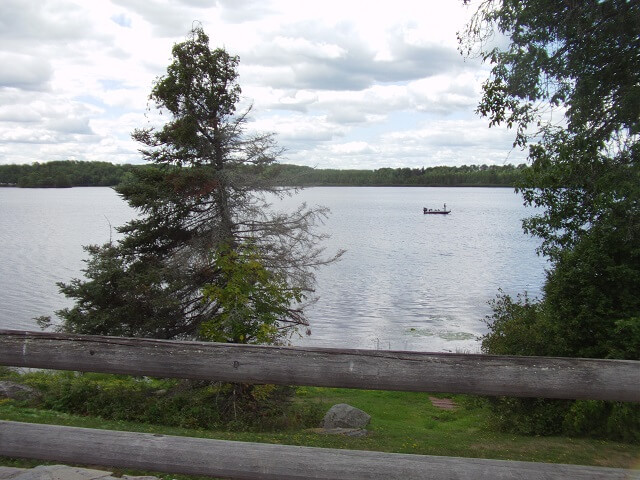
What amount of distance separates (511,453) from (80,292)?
1429 centimetres

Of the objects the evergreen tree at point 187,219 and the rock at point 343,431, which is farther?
the evergreen tree at point 187,219

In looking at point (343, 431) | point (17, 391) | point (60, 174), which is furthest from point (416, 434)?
point (60, 174)

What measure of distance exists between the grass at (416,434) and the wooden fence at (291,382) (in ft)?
3.49

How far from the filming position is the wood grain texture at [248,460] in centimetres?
342

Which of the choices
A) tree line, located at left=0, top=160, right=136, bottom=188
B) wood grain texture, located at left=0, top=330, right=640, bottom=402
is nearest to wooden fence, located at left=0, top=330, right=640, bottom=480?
wood grain texture, located at left=0, top=330, right=640, bottom=402

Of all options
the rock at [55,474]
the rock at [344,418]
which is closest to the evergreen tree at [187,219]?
the rock at [344,418]

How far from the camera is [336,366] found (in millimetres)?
3475

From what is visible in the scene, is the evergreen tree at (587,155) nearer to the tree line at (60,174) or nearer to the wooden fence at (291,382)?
the wooden fence at (291,382)

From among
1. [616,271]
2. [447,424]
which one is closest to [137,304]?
[447,424]

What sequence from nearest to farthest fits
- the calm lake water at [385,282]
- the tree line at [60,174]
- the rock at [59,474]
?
the rock at [59,474]
the calm lake water at [385,282]
the tree line at [60,174]

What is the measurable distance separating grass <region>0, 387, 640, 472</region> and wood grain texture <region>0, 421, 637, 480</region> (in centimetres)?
101

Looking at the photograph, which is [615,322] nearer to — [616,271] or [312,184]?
[616,271]

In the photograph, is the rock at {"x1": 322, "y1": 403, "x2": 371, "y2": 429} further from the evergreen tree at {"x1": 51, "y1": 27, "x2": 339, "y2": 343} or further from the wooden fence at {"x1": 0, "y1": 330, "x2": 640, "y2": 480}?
the wooden fence at {"x1": 0, "y1": 330, "x2": 640, "y2": 480}

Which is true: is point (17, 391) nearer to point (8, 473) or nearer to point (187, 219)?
point (187, 219)
